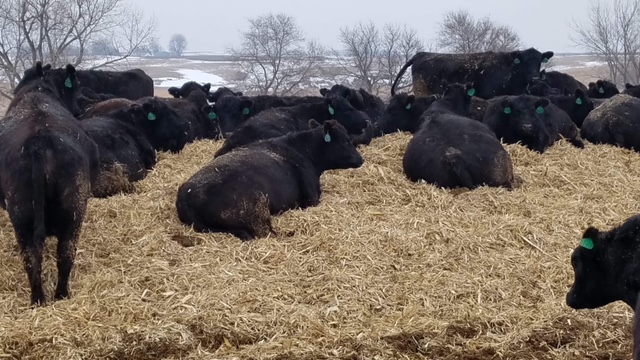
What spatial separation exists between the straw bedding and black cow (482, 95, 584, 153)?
228 centimetres

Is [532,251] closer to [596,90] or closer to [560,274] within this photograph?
[560,274]

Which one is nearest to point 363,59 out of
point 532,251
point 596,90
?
point 596,90

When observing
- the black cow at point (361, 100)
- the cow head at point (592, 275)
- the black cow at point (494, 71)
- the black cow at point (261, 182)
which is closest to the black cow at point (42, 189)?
the black cow at point (261, 182)

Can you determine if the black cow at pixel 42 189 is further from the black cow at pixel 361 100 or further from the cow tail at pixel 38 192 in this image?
the black cow at pixel 361 100

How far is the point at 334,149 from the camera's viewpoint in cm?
950

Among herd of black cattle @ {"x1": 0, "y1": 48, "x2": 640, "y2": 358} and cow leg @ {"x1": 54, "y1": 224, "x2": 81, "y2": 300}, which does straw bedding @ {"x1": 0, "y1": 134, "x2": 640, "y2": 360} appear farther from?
herd of black cattle @ {"x1": 0, "y1": 48, "x2": 640, "y2": 358}

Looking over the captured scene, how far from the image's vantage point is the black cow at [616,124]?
12117 mm

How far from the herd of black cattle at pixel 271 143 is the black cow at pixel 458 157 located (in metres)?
0.02

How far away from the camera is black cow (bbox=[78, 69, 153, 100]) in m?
17.1

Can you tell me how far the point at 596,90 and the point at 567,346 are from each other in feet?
41.3

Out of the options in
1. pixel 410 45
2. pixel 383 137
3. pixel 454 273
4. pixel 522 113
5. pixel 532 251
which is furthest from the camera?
pixel 410 45

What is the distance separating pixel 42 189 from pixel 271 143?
3808 millimetres

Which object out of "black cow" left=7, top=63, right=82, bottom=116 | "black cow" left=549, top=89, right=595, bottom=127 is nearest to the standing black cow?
"black cow" left=549, top=89, right=595, bottom=127

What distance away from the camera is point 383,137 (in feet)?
41.1
